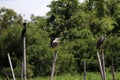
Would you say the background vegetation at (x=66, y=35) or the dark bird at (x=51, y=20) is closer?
the background vegetation at (x=66, y=35)

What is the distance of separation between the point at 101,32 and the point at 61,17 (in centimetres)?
270

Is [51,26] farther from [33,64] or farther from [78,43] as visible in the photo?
[33,64]

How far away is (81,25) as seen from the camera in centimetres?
2055

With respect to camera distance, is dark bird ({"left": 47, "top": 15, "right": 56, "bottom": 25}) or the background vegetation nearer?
the background vegetation

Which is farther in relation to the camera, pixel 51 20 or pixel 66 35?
pixel 51 20

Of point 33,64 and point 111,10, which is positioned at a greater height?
point 111,10

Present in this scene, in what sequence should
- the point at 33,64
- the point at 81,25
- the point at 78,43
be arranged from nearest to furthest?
the point at 33,64 → the point at 78,43 → the point at 81,25

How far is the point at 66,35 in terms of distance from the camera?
66.2 ft

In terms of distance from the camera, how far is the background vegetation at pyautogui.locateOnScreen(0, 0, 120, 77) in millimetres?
17250

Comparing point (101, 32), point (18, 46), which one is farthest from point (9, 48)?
point (101, 32)

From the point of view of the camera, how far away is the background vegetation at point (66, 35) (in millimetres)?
17250

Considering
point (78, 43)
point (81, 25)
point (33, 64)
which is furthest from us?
point (81, 25)

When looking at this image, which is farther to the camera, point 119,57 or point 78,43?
point 78,43

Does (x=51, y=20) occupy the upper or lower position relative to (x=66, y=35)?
upper
